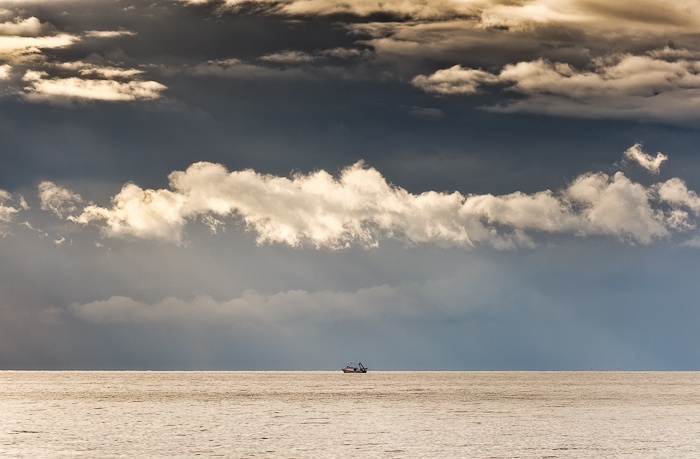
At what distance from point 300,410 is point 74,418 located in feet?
129

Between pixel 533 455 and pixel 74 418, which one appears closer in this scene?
pixel 533 455

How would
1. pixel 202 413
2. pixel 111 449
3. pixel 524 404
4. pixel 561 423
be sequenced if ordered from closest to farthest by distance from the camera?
pixel 111 449
pixel 561 423
pixel 202 413
pixel 524 404

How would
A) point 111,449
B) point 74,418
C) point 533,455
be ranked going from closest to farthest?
point 533,455 < point 111,449 < point 74,418

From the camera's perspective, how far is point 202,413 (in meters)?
166

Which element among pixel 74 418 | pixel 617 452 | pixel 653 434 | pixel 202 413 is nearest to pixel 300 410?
pixel 202 413

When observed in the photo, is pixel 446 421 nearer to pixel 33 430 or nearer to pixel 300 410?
pixel 300 410

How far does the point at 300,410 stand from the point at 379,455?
79.6 m

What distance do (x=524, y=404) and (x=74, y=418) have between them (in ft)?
282

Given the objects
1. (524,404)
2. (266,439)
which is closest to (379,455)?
(266,439)

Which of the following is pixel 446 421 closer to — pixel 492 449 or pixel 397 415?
pixel 397 415

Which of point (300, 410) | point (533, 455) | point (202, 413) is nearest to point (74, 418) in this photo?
point (202, 413)

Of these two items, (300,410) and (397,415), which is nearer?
(397,415)

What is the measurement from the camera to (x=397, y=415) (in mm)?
155750

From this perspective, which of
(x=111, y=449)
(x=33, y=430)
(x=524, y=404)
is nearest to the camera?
(x=111, y=449)
